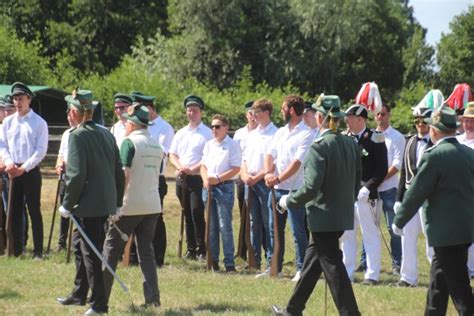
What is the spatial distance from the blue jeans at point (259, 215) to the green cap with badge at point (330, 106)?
344 centimetres

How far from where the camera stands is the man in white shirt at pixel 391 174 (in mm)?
12531

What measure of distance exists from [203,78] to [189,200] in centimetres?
3465

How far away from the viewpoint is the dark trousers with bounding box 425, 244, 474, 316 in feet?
27.0

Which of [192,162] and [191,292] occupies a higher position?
[192,162]

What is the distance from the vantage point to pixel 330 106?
9.23m

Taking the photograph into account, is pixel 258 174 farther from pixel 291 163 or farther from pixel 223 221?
pixel 291 163

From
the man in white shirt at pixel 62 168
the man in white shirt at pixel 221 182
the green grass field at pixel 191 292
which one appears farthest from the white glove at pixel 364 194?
the man in white shirt at pixel 62 168

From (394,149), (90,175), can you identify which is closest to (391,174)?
(394,149)

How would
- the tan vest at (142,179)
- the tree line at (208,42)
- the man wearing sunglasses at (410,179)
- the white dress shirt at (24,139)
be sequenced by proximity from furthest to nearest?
1. the tree line at (208,42)
2. the white dress shirt at (24,139)
3. the man wearing sunglasses at (410,179)
4. the tan vest at (142,179)

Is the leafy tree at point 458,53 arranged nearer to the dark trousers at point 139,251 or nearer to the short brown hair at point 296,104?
the short brown hair at point 296,104

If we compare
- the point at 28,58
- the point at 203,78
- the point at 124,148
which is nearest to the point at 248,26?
the point at 203,78

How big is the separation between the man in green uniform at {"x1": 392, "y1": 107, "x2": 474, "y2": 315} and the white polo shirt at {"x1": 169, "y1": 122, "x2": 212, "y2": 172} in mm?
5665

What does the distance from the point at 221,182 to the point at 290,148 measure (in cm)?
137

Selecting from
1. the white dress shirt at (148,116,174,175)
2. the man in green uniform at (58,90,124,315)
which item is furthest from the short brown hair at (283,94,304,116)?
the man in green uniform at (58,90,124,315)
